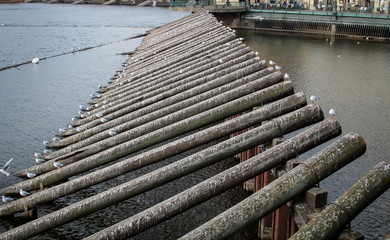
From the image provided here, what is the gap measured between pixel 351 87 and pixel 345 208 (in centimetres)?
1897

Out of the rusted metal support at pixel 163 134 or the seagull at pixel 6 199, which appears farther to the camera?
the seagull at pixel 6 199

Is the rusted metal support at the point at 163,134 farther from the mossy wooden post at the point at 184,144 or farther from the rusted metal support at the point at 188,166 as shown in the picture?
the rusted metal support at the point at 188,166

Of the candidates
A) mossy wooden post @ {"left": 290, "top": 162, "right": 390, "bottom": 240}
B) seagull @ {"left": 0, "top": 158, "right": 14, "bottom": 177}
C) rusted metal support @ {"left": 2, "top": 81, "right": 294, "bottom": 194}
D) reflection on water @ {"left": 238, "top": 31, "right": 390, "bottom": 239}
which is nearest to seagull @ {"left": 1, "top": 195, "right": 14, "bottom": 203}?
rusted metal support @ {"left": 2, "top": 81, "right": 294, "bottom": 194}

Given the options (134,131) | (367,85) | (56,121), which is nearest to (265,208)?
(134,131)

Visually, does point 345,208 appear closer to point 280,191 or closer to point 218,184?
point 280,191

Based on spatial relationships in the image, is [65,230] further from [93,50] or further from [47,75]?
[93,50]

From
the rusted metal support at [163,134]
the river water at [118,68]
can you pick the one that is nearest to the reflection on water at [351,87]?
the river water at [118,68]

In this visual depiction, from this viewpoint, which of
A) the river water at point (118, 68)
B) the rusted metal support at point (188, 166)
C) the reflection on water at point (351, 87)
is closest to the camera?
the rusted metal support at point (188, 166)

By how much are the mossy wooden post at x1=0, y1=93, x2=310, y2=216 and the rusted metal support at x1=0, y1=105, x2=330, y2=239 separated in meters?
0.03

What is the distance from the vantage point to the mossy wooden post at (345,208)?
19.2ft

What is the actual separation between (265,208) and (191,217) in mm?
4742

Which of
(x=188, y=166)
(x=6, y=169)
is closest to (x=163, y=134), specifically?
(x=188, y=166)

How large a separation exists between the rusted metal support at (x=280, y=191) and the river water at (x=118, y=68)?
4.10m

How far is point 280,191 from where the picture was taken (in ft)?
21.9
